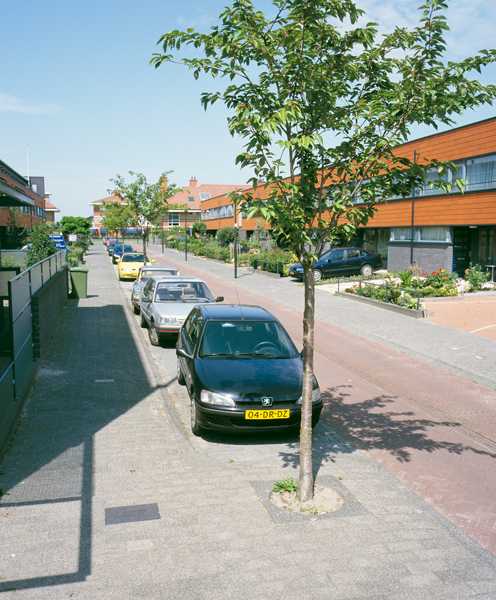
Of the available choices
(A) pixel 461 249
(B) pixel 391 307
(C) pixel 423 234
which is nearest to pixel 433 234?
(C) pixel 423 234

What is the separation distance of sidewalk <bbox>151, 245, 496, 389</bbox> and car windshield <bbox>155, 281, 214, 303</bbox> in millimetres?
4624

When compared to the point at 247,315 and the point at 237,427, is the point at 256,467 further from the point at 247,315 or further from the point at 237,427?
the point at 247,315

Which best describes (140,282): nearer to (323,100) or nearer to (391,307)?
(391,307)

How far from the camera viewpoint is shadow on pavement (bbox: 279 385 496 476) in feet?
24.4

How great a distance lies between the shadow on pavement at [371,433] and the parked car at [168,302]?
16.2 ft

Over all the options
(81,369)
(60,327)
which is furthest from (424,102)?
(60,327)

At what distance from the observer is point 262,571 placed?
4633mm

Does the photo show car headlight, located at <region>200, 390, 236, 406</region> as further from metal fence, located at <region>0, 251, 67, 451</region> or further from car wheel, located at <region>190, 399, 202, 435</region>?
metal fence, located at <region>0, 251, 67, 451</region>

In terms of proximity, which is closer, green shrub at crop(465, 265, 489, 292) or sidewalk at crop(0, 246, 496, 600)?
sidewalk at crop(0, 246, 496, 600)

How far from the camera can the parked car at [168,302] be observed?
13.6 m

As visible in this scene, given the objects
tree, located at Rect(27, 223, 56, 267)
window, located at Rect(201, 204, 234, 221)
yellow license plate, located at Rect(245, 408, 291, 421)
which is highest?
window, located at Rect(201, 204, 234, 221)

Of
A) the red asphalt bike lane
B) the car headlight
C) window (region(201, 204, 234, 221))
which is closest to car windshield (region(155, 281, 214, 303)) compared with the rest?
the red asphalt bike lane

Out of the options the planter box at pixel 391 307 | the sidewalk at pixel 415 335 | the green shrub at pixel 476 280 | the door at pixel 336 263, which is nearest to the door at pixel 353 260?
the door at pixel 336 263

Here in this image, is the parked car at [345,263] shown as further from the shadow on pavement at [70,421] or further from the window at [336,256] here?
the shadow on pavement at [70,421]
